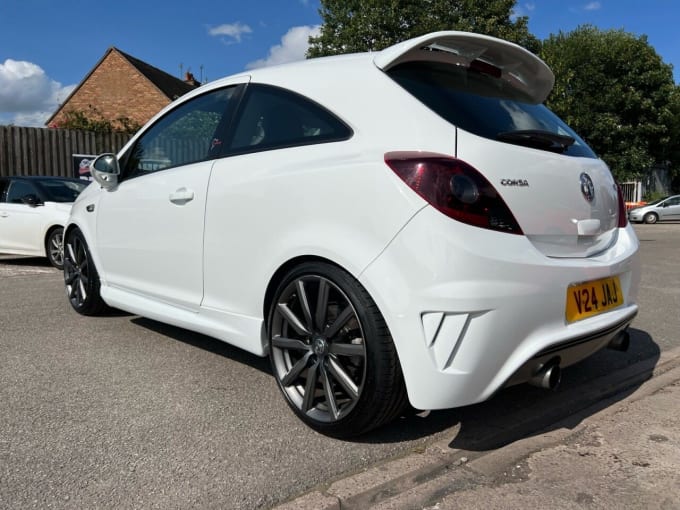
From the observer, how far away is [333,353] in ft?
8.47

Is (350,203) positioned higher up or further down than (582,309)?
higher up

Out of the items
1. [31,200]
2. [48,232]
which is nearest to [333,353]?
[48,232]

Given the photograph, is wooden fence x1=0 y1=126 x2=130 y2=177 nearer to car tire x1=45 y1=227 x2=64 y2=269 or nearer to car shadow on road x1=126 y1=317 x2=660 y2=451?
car tire x1=45 y1=227 x2=64 y2=269

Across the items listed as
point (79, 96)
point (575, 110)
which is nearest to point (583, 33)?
point (575, 110)

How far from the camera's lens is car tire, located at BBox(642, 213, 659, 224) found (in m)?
28.1

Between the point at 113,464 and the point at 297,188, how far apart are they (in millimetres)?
1384

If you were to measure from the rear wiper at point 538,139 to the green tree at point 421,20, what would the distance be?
1003 inches

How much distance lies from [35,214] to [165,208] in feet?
19.3

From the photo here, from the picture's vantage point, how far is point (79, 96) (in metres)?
33.9

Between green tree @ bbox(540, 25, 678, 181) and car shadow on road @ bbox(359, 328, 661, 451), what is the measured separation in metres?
31.6

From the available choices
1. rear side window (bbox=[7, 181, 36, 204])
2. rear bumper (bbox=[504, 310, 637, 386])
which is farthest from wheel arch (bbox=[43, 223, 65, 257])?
rear bumper (bbox=[504, 310, 637, 386])

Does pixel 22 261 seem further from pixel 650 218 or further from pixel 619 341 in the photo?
pixel 650 218

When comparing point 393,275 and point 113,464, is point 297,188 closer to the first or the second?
point 393,275

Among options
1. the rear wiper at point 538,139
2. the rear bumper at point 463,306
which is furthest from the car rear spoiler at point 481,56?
the rear bumper at point 463,306
